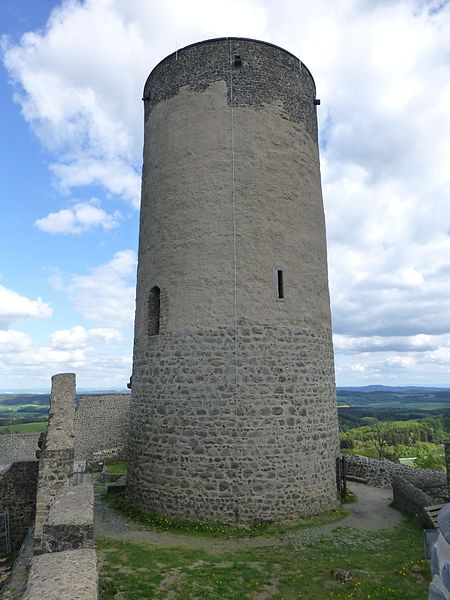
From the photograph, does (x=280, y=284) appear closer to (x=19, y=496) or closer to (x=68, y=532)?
(x=68, y=532)

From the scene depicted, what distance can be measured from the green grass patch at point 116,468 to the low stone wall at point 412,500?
10.7m

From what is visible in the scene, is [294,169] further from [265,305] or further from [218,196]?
[265,305]

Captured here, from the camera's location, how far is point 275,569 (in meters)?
8.04

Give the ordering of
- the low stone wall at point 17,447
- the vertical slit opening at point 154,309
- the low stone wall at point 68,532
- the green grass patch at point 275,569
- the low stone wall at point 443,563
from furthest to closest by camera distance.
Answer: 1. the low stone wall at point 17,447
2. the vertical slit opening at point 154,309
3. the green grass patch at point 275,569
4. the low stone wall at point 68,532
5. the low stone wall at point 443,563

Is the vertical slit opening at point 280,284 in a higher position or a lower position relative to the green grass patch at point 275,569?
higher

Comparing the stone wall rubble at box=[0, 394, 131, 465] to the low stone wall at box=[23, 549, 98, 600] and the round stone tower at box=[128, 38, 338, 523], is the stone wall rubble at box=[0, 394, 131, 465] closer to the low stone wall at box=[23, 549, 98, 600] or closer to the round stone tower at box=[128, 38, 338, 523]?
the round stone tower at box=[128, 38, 338, 523]

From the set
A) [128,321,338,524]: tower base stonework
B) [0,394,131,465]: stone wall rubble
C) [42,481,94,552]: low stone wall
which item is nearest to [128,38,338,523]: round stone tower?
[128,321,338,524]: tower base stonework

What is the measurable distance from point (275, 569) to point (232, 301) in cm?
588

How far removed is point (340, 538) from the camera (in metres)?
9.87

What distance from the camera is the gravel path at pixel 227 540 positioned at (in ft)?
31.3

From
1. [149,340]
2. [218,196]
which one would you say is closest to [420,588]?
[149,340]

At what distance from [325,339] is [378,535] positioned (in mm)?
4969

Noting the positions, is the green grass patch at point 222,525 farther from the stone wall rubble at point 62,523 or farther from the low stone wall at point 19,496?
the low stone wall at point 19,496

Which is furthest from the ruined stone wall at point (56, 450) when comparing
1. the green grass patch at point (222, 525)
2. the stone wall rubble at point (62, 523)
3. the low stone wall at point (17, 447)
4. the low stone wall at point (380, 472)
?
the low stone wall at point (17, 447)
